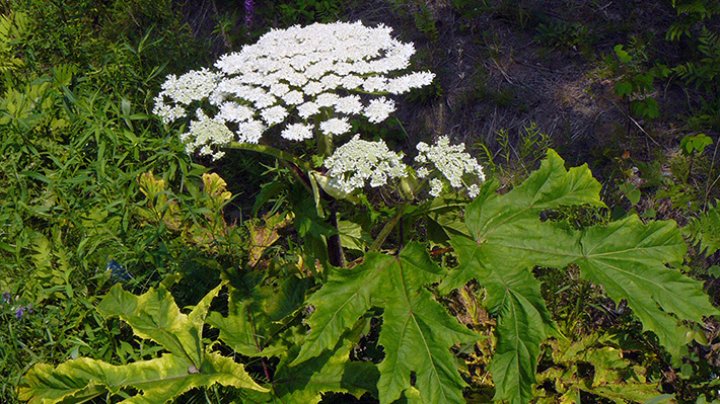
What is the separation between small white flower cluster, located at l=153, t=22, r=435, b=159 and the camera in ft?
7.23

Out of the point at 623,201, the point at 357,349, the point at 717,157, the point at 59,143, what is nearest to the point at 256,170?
the point at 59,143

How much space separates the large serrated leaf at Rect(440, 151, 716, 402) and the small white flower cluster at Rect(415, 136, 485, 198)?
3.1 inches

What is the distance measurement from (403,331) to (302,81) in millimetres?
855

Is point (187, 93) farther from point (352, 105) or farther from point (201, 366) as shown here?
point (201, 366)

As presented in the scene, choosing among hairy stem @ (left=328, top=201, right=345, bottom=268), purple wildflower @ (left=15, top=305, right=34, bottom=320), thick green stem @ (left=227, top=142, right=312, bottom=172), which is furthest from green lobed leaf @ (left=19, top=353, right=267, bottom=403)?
Answer: thick green stem @ (left=227, top=142, right=312, bottom=172)

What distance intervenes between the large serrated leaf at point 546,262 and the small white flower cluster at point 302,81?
1.76ft

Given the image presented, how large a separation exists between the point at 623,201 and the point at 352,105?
2186 mm

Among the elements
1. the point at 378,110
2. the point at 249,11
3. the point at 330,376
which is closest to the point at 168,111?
the point at 378,110

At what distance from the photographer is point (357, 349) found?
3.16m

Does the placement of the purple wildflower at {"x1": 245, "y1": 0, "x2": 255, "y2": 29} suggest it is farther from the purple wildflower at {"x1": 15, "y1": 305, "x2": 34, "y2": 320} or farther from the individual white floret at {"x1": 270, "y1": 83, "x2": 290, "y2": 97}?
the individual white floret at {"x1": 270, "y1": 83, "x2": 290, "y2": 97}

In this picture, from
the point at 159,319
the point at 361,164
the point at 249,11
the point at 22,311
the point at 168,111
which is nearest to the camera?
the point at 361,164

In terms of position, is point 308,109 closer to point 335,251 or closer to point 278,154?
point 278,154

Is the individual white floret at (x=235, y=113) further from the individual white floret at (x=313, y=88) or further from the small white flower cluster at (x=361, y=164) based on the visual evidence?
the small white flower cluster at (x=361, y=164)

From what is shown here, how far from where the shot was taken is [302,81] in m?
2.19
